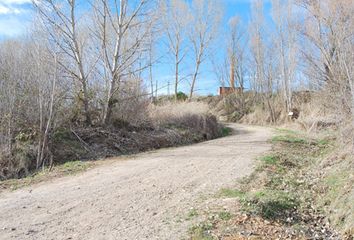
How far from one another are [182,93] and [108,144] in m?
22.8

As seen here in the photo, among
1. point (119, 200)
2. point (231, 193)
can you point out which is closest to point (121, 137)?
point (119, 200)

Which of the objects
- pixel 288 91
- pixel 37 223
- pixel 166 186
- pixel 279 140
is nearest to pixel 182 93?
pixel 288 91

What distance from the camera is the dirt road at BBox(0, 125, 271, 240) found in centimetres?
499

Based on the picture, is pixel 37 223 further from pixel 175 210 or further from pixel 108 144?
pixel 108 144

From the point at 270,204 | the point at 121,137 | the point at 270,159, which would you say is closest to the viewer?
the point at 270,204

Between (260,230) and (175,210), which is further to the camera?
(175,210)

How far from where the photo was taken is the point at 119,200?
21.2ft

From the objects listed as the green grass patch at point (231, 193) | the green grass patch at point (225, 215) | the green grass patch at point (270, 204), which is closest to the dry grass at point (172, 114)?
the green grass patch at point (231, 193)

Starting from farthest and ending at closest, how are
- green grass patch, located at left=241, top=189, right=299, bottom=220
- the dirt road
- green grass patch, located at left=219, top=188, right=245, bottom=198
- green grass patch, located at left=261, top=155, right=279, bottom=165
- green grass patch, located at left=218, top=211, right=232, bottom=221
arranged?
green grass patch, located at left=261, top=155, right=279, bottom=165 → green grass patch, located at left=219, top=188, right=245, bottom=198 → green grass patch, located at left=241, top=189, right=299, bottom=220 → green grass patch, located at left=218, top=211, right=232, bottom=221 → the dirt road

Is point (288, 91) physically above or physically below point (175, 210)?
above

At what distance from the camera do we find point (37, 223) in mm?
5324

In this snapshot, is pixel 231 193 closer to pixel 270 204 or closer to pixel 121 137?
pixel 270 204

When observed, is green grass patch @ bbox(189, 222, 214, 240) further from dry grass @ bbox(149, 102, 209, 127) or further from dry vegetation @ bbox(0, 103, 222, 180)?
dry grass @ bbox(149, 102, 209, 127)

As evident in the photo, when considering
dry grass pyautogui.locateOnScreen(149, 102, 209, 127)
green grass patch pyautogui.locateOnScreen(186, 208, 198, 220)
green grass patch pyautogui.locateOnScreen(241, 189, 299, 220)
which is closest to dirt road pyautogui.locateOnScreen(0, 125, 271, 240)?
green grass patch pyautogui.locateOnScreen(186, 208, 198, 220)
